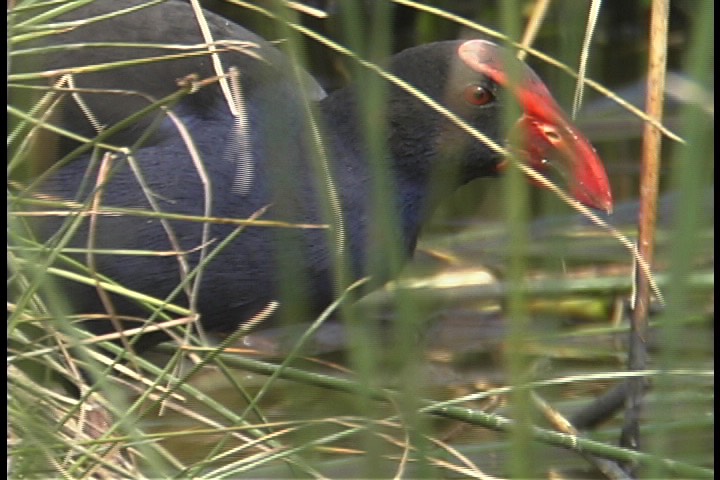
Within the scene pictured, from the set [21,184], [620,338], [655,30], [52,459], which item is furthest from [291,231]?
[620,338]

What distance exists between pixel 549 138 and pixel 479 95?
119 millimetres

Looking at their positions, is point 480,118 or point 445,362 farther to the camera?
point 445,362

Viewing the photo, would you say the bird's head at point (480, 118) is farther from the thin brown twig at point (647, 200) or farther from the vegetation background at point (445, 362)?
the thin brown twig at point (647, 200)

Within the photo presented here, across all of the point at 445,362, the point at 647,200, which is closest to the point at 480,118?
the point at 647,200

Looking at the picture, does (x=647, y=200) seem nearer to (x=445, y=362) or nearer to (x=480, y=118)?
(x=480, y=118)

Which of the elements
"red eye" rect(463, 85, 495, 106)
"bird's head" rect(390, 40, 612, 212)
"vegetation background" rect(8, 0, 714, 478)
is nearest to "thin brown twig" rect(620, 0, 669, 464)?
"vegetation background" rect(8, 0, 714, 478)

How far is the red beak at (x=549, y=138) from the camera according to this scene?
202 cm

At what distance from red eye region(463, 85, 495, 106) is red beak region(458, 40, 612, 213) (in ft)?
0.10

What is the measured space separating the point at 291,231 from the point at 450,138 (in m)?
0.95

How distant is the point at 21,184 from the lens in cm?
170

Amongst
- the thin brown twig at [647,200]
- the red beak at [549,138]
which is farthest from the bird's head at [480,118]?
the thin brown twig at [647,200]

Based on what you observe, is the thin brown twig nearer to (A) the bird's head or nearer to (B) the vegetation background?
(B) the vegetation background

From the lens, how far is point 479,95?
2072mm

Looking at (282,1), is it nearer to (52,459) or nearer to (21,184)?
(52,459)
